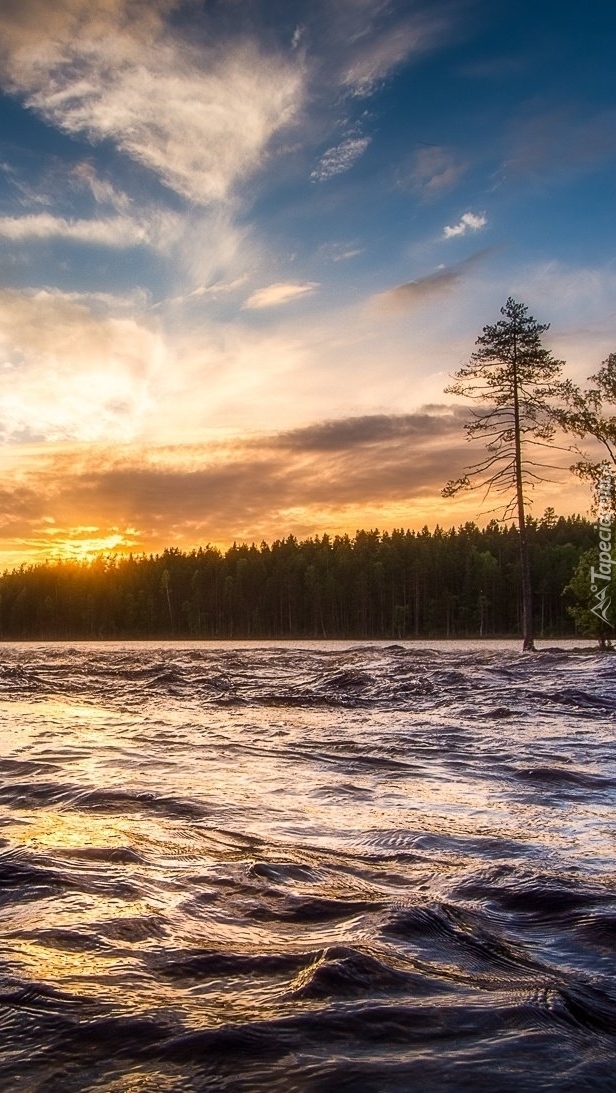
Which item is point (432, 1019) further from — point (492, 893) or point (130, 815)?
point (130, 815)

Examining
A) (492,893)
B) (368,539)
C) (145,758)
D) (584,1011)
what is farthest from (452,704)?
(368,539)

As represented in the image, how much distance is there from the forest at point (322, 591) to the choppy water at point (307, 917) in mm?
91102

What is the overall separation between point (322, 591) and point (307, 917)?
115272 millimetres

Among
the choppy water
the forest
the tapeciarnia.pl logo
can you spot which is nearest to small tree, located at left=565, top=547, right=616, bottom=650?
the tapeciarnia.pl logo

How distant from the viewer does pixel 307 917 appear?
13.1ft

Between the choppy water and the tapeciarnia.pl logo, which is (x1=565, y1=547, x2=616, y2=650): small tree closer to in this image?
the tapeciarnia.pl logo

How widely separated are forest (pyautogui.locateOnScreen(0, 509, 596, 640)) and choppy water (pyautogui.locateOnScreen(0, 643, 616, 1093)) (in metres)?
91.1

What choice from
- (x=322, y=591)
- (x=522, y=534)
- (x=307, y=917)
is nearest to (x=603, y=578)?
(x=522, y=534)

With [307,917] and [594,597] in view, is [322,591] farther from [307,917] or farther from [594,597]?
[307,917]

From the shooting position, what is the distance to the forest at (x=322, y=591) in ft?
371

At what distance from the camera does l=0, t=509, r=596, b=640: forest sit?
4449 inches

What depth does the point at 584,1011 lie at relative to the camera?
291 centimetres

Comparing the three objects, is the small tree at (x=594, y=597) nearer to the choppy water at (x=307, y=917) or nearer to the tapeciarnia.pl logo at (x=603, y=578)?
the tapeciarnia.pl logo at (x=603, y=578)

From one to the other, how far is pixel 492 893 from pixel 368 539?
459ft
